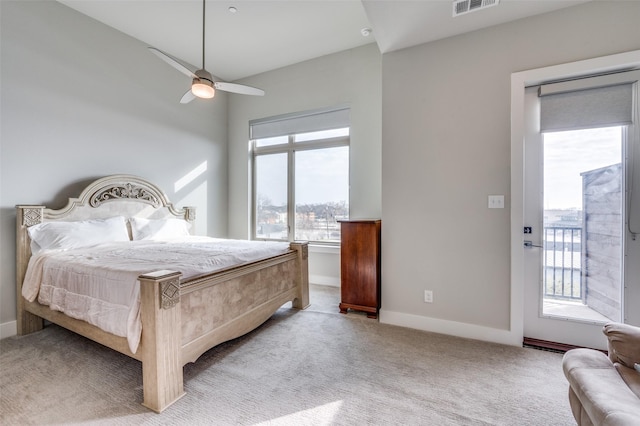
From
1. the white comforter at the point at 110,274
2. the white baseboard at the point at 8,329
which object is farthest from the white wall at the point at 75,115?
the white comforter at the point at 110,274

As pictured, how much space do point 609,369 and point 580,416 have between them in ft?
0.77

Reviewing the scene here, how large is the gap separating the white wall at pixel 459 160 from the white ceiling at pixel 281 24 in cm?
18

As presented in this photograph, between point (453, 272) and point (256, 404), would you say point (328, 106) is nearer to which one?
point (453, 272)

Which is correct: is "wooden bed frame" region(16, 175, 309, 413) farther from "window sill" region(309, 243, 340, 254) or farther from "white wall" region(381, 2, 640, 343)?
"white wall" region(381, 2, 640, 343)

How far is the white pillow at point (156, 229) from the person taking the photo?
131 inches

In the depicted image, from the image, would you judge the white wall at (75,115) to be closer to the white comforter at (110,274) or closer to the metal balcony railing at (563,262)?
the white comforter at (110,274)

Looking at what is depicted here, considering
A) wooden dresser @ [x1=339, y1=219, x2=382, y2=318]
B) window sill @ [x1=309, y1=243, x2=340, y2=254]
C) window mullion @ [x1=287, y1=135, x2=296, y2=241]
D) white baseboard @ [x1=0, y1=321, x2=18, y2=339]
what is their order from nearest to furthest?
white baseboard @ [x1=0, y1=321, x2=18, y2=339] < wooden dresser @ [x1=339, y1=219, x2=382, y2=318] < window sill @ [x1=309, y1=243, x2=340, y2=254] < window mullion @ [x1=287, y1=135, x2=296, y2=241]

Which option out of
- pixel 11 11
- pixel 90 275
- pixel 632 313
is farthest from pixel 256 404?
pixel 11 11

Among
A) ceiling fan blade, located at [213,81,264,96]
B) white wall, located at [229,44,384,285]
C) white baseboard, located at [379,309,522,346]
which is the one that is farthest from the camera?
white wall, located at [229,44,384,285]

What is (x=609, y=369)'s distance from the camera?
1.17m

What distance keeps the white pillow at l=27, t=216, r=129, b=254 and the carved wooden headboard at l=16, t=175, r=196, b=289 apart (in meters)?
0.07

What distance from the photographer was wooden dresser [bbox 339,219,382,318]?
2.86 m

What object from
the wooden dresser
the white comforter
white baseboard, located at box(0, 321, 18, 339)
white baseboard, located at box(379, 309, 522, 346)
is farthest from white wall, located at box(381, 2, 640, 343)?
white baseboard, located at box(0, 321, 18, 339)

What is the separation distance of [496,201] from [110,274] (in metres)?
2.99
